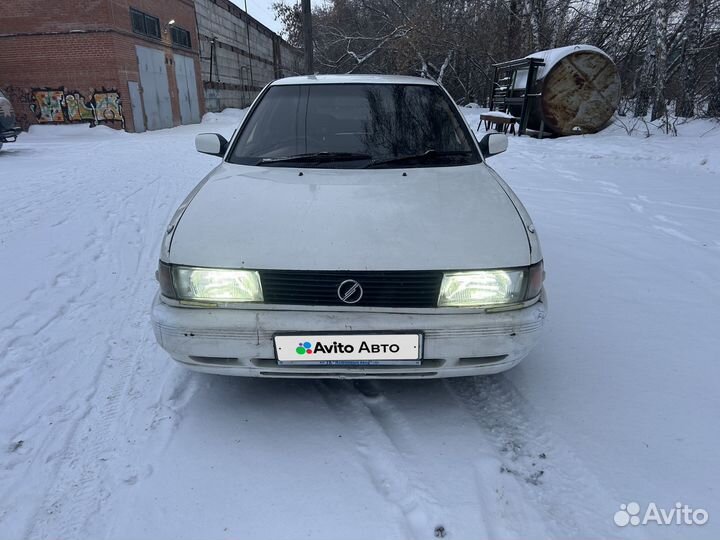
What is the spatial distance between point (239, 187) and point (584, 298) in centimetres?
247

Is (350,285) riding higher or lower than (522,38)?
lower

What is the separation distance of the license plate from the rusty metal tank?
36.5 ft

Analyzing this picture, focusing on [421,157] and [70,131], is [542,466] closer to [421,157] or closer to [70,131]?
[421,157]

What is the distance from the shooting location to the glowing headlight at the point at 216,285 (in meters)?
1.89

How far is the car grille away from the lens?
1.84 m

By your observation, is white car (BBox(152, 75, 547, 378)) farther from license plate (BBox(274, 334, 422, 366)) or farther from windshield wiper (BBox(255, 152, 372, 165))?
windshield wiper (BBox(255, 152, 372, 165))

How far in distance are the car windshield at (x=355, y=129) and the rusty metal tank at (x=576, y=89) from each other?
9.29 m

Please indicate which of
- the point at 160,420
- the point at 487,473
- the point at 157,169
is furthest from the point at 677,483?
the point at 157,169

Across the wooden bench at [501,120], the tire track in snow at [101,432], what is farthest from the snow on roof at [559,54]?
the tire track in snow at [101,432]

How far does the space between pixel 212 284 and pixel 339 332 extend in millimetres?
576

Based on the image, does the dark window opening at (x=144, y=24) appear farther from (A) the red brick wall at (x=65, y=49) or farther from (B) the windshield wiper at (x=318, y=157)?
(B) the windshield wiper at (x=318, y=157)

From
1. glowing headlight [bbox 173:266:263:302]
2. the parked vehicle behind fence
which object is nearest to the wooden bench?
glowing headlight [bbox 173:266:263:302]

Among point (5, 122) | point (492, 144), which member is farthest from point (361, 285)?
point (5, 122)

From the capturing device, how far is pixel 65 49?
16938 millimetres
